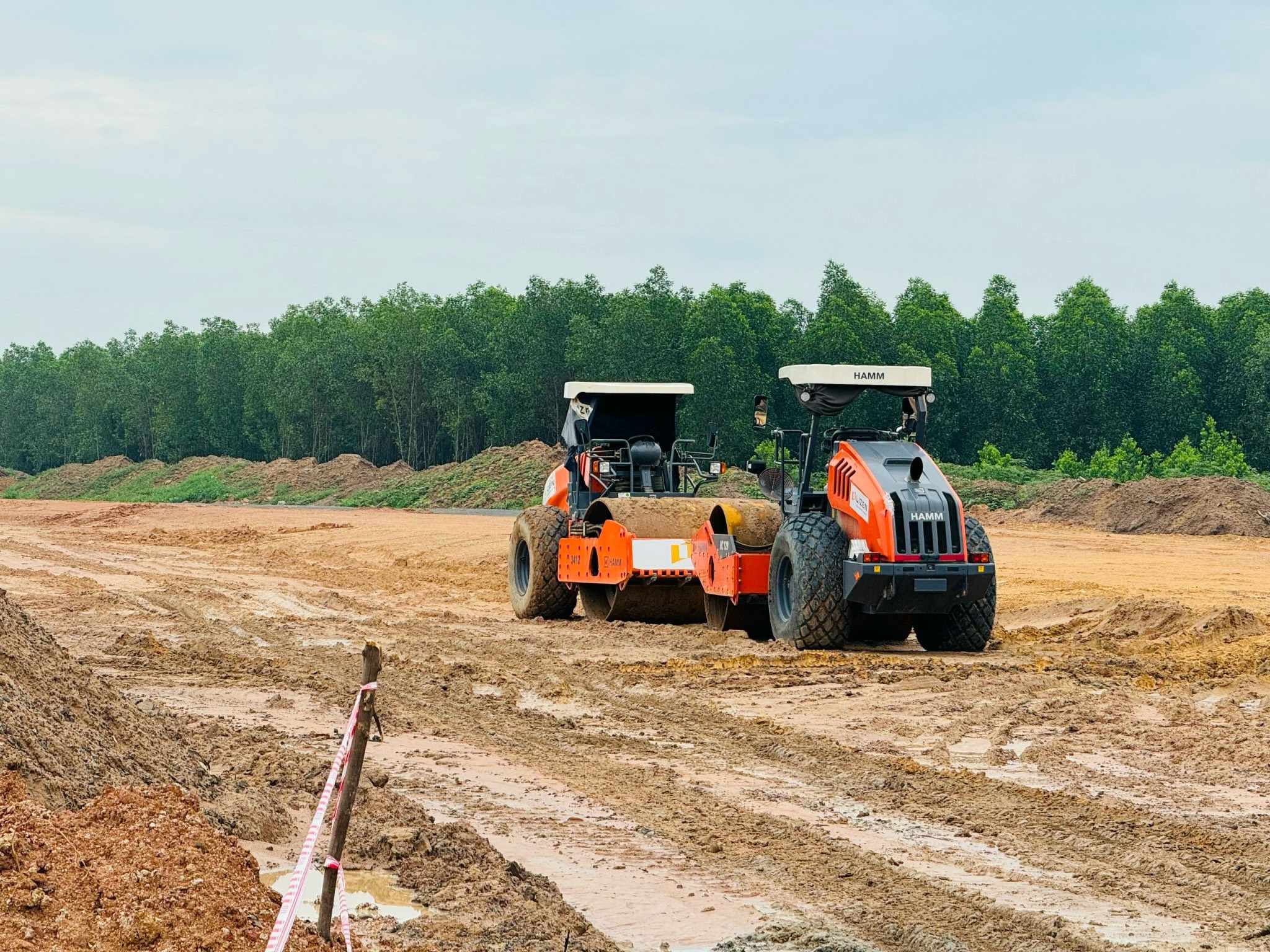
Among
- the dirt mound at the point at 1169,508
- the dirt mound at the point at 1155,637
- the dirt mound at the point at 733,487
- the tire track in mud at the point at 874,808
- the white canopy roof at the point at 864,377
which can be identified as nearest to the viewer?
the tire track in mud at the point at 874,808

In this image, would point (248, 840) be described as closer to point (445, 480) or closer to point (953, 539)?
point (953, 539)

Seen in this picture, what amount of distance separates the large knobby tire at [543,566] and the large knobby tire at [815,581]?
13.6ft

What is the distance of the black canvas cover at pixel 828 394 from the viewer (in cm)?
1395

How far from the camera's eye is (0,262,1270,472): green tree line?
209 feet

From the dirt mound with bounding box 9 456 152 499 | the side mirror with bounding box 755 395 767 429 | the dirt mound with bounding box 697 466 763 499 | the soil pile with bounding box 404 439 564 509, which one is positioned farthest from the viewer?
the dirt mound with bounding box 9 456 152 499

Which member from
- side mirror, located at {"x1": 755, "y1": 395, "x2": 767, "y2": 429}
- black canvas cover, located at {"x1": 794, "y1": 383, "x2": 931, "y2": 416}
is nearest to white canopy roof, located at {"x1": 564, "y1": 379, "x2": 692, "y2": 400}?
side mirror, located at {"x1": 755, "y1": 395, "x2": 767, "y2": 429}

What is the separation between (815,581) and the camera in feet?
43.7

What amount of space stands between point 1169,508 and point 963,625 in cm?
2046

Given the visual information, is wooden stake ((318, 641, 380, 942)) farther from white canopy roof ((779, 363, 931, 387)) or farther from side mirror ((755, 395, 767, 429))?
white canopy roof ((779, 363, 931, 387))

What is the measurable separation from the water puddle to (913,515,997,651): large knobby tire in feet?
27.1

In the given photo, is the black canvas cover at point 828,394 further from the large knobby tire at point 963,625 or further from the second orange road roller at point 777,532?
the large knobby tire at point 963,625

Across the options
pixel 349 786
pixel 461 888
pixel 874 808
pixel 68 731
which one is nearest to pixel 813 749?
pixel 874 808

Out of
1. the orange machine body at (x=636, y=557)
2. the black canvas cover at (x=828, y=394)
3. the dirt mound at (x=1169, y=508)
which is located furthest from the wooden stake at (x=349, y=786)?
the dirt mound at (x=1169, y=508)

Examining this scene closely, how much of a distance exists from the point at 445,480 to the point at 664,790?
159ft
